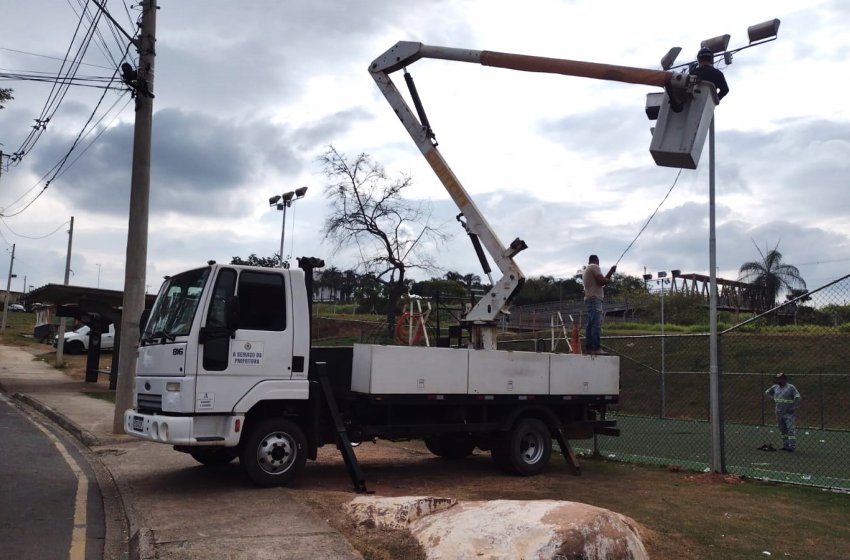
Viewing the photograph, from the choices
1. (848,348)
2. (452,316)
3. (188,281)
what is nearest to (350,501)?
(188,281)

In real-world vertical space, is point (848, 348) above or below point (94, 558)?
above

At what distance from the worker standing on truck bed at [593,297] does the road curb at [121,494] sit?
22.3ft

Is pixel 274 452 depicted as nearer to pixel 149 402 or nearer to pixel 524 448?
pixel 149 402

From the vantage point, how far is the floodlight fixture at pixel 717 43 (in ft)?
32.1

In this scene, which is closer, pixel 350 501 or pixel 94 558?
pixel 94 558

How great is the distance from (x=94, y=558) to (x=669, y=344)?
101 feet

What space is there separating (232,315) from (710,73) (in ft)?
19.8

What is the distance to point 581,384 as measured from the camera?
11102 millimetres

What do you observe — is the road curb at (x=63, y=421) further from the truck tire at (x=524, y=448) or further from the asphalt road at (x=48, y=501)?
the truck tire at (x=524, y=448)

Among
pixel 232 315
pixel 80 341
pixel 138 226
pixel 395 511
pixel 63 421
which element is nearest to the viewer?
pixel 395 511

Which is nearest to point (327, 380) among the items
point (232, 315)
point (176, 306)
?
point (232, 315)

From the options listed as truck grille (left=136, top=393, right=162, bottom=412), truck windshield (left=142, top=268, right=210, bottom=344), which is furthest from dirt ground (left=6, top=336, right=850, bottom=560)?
truck windshield (left=142, top=268, right=210, bottom=344)

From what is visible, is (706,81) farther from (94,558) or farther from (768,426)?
(768,426)

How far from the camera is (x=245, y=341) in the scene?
27.5 feet
